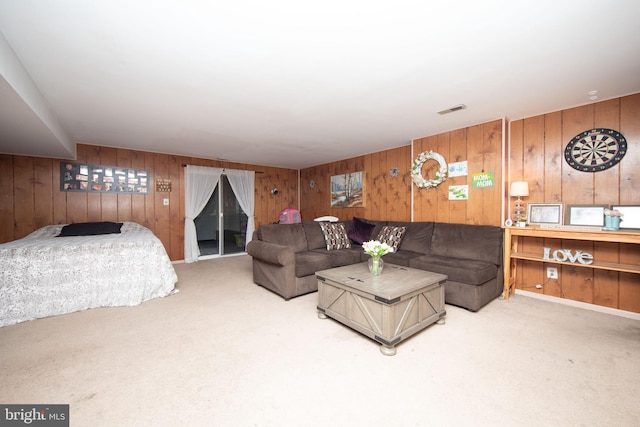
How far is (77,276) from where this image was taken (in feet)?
9.41

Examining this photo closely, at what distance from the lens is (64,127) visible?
11.6 feet

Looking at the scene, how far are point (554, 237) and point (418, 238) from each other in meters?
1.48

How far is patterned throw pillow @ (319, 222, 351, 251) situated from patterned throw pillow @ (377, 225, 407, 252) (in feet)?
1.84

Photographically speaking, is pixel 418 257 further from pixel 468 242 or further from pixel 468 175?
pixel 468 175

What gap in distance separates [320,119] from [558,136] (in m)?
2.79

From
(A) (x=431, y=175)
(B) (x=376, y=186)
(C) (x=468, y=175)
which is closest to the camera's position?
(C) (x=468, y=175)

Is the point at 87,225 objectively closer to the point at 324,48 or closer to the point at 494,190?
the point at 324,48

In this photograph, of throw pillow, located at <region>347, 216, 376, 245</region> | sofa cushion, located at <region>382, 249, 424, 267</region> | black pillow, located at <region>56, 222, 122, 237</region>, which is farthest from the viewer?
throw pillow, located at <region>347, 216, 376, 245</region>

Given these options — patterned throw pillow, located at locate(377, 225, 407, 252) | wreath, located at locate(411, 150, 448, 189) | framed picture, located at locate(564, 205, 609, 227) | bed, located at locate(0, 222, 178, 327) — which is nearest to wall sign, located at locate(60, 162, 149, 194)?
bed, located at locate(0, 222, 178, 327)

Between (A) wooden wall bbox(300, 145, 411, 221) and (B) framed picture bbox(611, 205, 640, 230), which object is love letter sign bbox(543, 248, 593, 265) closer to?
(B) framed picture bbox(611, 205, 640, 230)

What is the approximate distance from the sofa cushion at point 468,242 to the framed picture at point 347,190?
2.01 meters

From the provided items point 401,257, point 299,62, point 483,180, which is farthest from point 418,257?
point 299,62

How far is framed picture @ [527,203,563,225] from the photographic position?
2988 millimetres

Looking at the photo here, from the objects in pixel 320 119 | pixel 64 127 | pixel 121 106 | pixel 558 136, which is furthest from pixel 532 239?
pixel 64 127
